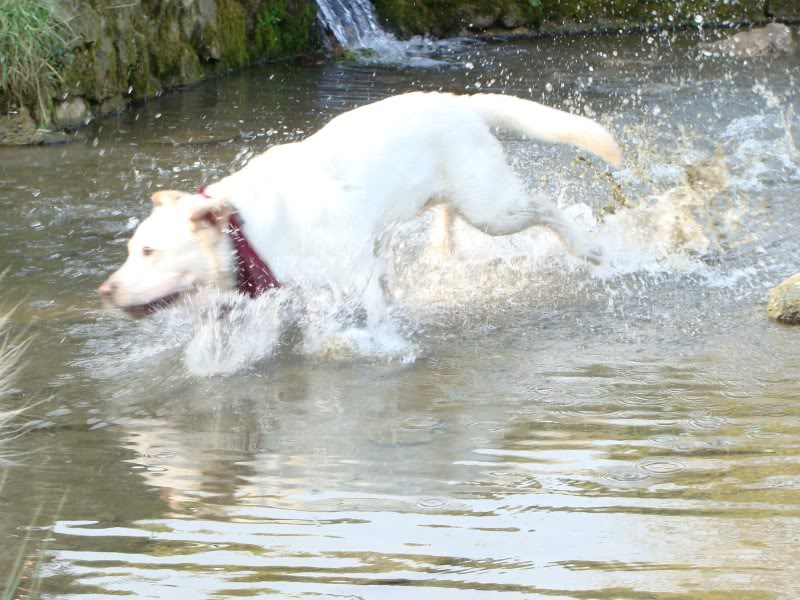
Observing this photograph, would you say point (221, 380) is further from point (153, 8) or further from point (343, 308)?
point (153, 8)

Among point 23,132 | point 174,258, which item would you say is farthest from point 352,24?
point 174,258

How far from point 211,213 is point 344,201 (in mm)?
535

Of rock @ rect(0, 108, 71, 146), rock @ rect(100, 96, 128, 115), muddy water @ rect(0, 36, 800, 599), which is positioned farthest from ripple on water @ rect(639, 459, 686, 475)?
rock @ rect(100, 96, 128, 115)

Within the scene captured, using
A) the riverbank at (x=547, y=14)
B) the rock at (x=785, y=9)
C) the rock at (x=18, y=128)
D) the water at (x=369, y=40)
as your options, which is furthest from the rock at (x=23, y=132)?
the rock at (x=785, y=9)

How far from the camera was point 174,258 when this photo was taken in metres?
4.29

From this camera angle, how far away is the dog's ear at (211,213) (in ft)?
13.8

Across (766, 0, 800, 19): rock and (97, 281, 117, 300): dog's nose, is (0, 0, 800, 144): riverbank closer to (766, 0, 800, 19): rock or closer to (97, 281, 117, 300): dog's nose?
(766, 0, 800, 19): rock

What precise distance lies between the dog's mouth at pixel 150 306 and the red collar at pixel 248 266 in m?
0.25

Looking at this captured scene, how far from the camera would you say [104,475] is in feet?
11.2

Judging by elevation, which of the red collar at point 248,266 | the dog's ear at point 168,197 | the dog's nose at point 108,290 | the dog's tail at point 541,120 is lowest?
the dog's nose at point 108,290

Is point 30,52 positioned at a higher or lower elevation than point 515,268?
higher

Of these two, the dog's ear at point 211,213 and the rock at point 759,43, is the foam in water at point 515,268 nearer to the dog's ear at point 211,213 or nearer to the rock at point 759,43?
the dog's ear at point 211,213

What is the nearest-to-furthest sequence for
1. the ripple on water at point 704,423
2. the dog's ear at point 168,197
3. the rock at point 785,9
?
the ripple on water at point 704,423 < the dog's ear at point 168,197 < the rock at point 785,9

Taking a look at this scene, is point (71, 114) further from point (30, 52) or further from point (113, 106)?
point (30, 52)
